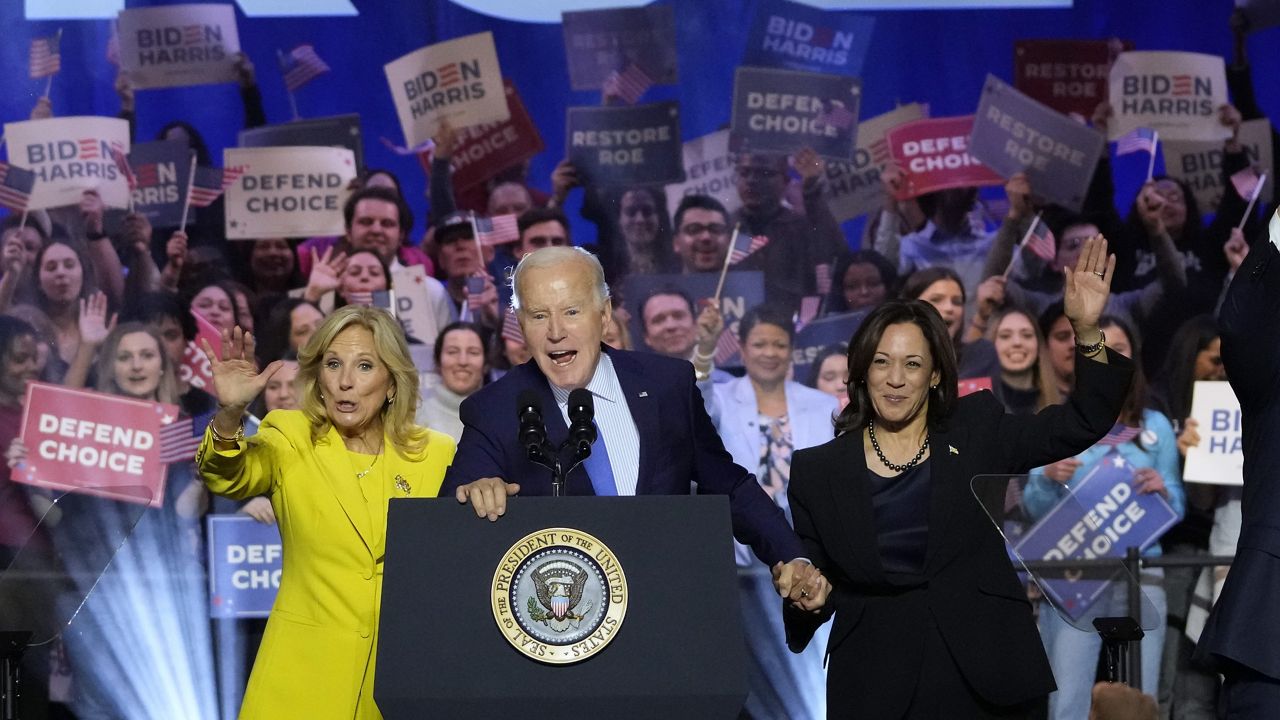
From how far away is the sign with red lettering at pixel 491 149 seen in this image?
256 inches

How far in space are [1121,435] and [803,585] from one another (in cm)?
405

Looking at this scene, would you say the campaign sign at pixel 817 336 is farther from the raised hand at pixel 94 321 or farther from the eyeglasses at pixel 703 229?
the raised hand at pixel 94 321

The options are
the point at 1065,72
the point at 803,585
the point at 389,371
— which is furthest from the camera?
the point at 1065,72

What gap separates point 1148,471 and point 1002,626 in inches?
144

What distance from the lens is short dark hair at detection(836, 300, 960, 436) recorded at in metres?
3.13

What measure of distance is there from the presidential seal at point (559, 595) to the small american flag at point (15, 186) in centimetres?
471

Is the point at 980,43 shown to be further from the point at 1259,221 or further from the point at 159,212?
the point at 159,212

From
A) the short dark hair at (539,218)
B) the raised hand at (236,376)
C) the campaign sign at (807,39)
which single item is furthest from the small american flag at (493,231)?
the raised hand at (236,376)

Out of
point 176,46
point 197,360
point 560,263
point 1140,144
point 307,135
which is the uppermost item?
point 176,46

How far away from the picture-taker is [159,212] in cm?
629

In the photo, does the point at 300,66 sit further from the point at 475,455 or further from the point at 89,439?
the point at 475,455

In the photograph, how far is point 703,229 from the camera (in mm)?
6461

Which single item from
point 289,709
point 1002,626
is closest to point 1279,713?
point 1002,626

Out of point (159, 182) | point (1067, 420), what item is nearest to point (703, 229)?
point (159, 182)
